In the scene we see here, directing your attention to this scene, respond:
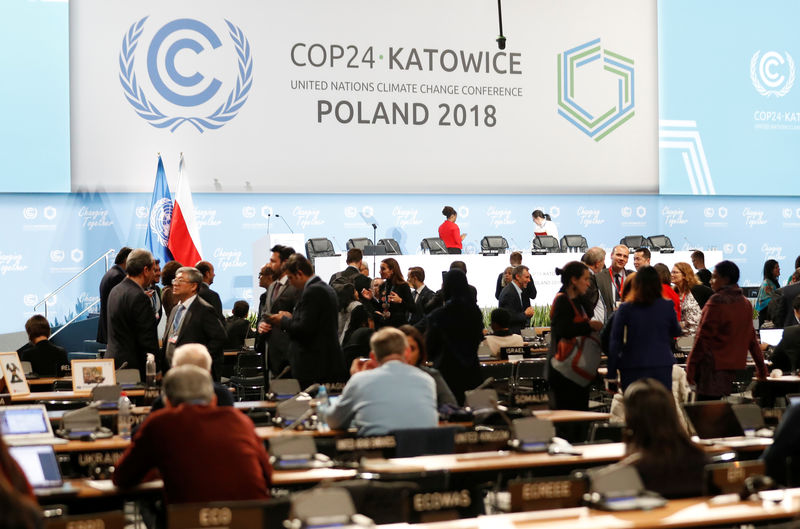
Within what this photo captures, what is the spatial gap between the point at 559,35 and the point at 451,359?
1062 centimetres

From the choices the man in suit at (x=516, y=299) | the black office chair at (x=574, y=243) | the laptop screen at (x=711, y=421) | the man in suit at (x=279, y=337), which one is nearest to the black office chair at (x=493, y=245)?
the black office chair at (x=574, y=243)

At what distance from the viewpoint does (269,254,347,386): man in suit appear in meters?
7.47

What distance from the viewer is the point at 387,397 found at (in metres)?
5.35

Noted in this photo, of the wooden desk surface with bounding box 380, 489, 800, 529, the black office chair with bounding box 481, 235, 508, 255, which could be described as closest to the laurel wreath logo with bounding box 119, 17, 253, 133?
the black office chair with bounding box 481, 235, 508, 255

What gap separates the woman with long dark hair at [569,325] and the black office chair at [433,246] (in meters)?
7.85

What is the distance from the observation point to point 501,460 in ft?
16.2

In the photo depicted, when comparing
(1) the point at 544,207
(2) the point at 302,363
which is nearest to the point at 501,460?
(2) the point at 302,363

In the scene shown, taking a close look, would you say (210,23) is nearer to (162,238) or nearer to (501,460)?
(162,238)

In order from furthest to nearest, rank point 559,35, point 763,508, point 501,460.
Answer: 1. point 559,35
2. point 501,460
3. point 763,508

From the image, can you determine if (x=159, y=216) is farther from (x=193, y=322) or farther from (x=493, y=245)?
(x=193, y=322)

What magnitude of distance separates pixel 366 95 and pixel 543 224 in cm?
324

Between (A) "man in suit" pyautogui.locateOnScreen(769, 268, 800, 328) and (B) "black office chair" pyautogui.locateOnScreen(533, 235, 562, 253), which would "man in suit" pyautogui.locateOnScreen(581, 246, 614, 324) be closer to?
(A) "man in suit" pyautogui.locateOnScreen(769, 268, 800, 328)

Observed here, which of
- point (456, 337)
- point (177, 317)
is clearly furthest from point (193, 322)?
point (456, 337)

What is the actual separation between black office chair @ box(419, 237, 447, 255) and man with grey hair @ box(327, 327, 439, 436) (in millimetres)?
9367
